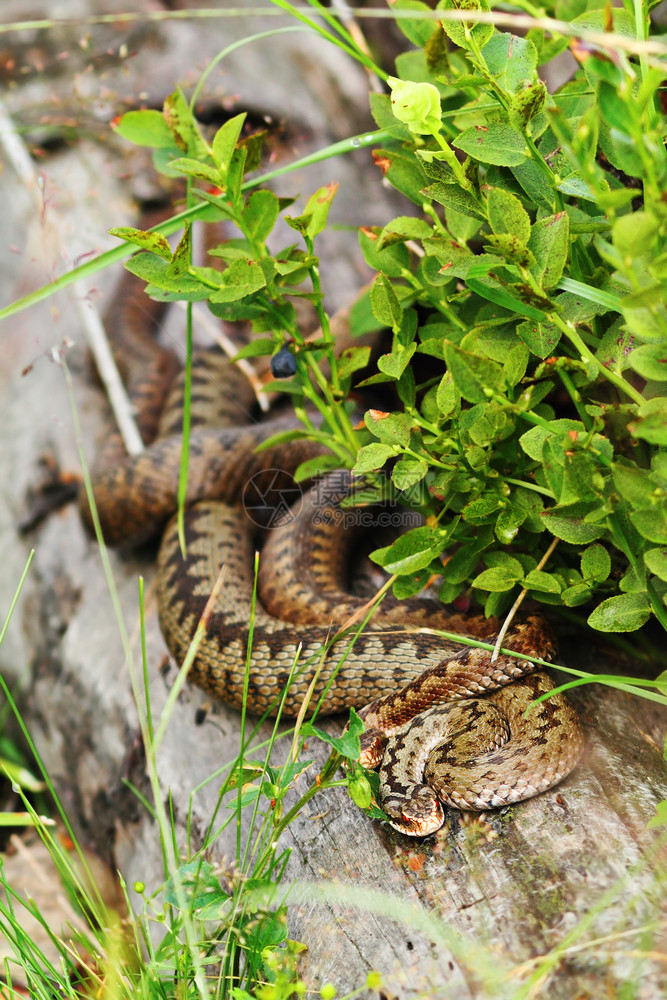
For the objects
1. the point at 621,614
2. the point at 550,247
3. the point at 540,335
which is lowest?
the point at 621,614

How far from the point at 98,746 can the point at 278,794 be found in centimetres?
217

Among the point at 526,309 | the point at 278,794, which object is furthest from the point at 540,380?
the point at 278,794

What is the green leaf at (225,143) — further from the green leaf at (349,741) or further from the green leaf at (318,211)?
the green leaf at (349,741)

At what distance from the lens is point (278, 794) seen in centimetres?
229

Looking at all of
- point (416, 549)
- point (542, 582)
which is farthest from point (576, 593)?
point (416, 549)

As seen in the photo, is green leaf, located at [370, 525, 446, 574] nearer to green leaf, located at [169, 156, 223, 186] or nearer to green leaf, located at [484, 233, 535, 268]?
green leaf, located at [484, 233, 535, 268]

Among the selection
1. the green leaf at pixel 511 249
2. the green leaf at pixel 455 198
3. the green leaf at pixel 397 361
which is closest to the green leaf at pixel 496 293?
the green leaf at pixel 511 249

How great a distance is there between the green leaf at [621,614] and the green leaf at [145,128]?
6.77ft

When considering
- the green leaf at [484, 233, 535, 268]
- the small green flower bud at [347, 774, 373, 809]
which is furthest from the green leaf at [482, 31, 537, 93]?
the small green flower bud at [347, 774, 373, 809]

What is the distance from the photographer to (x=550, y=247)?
7.05 ft

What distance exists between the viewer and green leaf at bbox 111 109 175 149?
2.77m

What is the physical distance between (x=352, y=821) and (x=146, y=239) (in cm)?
192

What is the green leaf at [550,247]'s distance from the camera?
6.98 feet

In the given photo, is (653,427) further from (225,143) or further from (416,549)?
(225,143)
